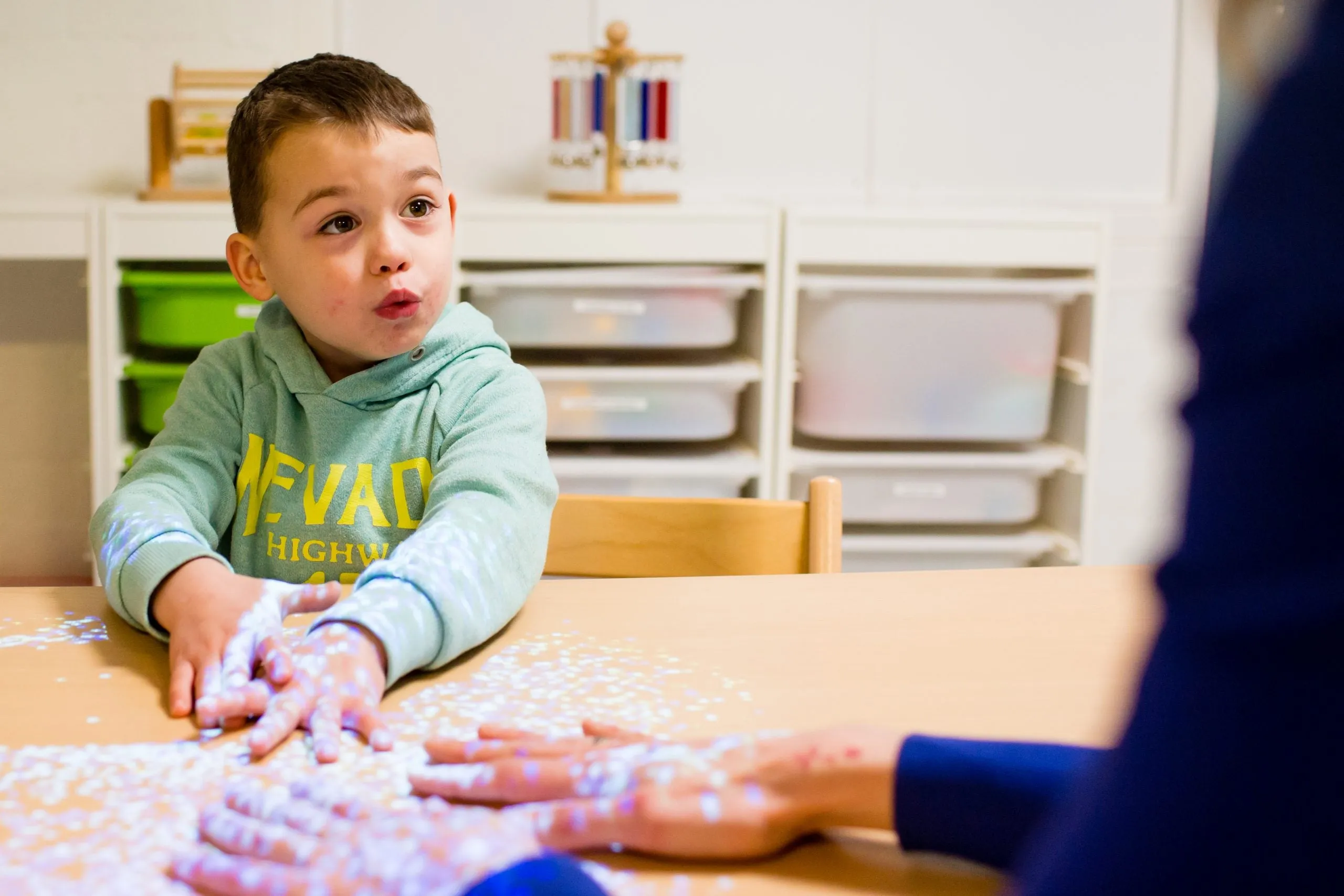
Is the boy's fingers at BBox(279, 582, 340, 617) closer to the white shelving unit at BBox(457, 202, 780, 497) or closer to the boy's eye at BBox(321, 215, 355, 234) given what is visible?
the boy's eye at BBox(321, 215, 355, 234)

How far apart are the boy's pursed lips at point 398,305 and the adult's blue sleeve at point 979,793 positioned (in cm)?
66

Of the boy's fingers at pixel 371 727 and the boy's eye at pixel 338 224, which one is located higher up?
the boy's eye at pixel 338 224

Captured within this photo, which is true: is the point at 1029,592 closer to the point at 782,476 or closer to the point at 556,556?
the point at 556,556

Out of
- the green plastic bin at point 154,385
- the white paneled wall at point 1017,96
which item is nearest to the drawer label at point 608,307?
the green plastic bin at point 154,385

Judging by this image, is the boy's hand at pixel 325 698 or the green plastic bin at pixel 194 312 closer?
the boy's hand at pixel 325 698

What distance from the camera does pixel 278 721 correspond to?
2.02ft

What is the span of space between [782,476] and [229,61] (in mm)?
1405

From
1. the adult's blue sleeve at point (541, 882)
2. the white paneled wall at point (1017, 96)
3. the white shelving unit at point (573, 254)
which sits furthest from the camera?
the white paneled wall at point (1017, 96)

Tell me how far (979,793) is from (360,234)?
73cm

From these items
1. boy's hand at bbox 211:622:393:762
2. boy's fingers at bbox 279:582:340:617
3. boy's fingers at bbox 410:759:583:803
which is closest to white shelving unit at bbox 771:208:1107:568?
boy's fingers at bbox 279:582:340:617

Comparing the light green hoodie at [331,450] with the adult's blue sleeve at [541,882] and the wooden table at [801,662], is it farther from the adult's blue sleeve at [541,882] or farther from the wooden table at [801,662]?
the adult's blue sleeve at [541,882]

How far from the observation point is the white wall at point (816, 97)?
260cm

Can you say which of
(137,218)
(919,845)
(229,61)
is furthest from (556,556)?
(229,61)

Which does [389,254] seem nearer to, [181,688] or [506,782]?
[181,688]
